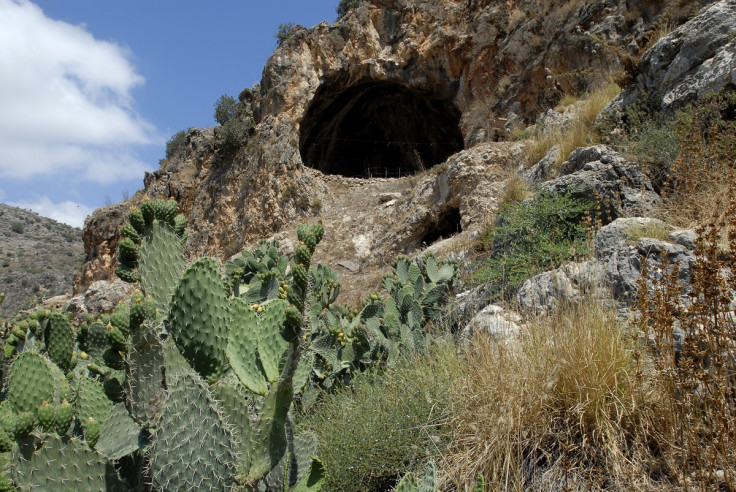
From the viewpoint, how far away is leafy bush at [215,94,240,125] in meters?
15.8

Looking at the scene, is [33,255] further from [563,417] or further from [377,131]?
[563,417]

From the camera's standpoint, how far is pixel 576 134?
6.91m

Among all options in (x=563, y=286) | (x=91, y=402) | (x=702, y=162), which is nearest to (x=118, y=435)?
(x=91, y=402)

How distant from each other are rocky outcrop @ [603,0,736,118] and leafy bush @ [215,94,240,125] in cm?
1177

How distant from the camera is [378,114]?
17391mm

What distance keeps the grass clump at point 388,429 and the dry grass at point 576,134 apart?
4.44 metres

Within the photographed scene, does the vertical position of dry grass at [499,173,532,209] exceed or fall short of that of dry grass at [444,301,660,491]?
it exceeds it

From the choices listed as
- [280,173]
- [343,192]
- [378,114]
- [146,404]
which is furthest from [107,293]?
[146,404]

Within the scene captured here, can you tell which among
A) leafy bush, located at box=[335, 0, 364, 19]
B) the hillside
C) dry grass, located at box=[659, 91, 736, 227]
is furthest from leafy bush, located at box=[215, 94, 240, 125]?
dry grass, located at box=[659, 91, 736, 227]

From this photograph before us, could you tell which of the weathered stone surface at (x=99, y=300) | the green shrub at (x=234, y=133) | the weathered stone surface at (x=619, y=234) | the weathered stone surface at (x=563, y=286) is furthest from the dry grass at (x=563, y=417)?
the green shrub at (x=234, y=133)

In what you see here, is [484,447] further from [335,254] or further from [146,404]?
[335,254]

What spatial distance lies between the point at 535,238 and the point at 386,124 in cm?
1299

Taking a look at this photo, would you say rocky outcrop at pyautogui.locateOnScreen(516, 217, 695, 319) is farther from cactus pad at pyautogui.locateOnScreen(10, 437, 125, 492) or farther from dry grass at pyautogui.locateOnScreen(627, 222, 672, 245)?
cactus pad at pyautogui.locateOnScreen(10, 437, 125, 492)

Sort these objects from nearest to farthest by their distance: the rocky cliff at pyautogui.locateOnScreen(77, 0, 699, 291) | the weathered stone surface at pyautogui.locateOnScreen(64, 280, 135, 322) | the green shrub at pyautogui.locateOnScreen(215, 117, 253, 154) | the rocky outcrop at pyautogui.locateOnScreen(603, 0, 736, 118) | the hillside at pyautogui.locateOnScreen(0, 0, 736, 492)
Result: the hillside at pyautogui.locateOnScreen(0, 0, 736, 492) → the rocky outcrop at pyautogui.locateOnScreen(603, 0, 736, 118) → the rocky cliff at pyautogui.locateOnScreen(77, 0, 699, 291) → the weathered stone surface at pyautogui.locateOnScreen(64, 280, 135, 322) → the green shrub at pyautogui.locateOnScreen(215, 117, 253, 154)
